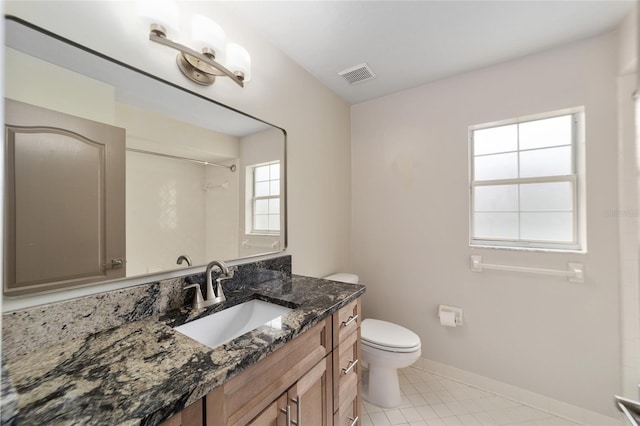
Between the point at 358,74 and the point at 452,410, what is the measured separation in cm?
247

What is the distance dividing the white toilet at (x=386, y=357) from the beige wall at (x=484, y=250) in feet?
1.62

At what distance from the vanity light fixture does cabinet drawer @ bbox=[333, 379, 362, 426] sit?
65.5 inches

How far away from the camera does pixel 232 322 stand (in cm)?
124

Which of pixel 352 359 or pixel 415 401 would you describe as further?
pixel 415 401

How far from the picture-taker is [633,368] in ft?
4.98

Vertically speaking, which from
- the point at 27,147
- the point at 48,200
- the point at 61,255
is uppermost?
the point at 27,147

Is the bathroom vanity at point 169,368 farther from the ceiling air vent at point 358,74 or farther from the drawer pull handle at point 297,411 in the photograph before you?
the ceiling air vent at point 358,74

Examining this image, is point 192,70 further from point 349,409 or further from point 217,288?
point 349,409

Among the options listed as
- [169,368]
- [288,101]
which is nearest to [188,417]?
[169,368]

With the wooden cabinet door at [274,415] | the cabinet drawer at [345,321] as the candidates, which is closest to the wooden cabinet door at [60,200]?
the wooden cabinet door at [274,415]

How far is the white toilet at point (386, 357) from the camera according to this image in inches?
67.1

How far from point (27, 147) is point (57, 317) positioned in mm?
552

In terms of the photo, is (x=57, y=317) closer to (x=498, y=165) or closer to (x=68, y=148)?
(x=68, y=148)

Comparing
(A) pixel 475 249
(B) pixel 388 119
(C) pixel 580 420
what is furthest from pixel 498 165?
(C) pixel 580 420
